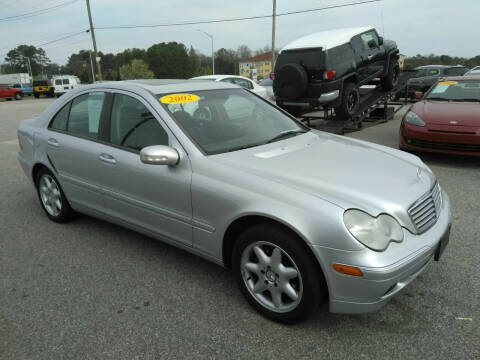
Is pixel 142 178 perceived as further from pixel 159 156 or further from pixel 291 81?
pixel 291 81

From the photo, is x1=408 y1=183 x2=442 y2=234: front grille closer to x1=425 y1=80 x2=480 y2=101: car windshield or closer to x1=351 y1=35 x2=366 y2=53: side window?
x1=425 y1=80 x2=480 y2=101: car windshield

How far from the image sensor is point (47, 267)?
348cm

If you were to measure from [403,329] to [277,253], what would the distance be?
0.92 meters

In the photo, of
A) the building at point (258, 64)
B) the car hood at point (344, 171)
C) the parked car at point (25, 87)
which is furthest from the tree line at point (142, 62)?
the car hood at point (344, 171)

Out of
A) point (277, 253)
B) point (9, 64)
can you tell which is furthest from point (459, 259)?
point (9, 64)

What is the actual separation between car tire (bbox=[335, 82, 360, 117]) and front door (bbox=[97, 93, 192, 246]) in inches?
267

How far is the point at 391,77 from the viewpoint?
11.1 metres

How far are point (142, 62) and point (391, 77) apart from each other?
6654cm

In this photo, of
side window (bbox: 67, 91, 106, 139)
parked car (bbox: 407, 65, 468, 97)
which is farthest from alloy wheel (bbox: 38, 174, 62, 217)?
parked car (bbox: 407, 65, 468, 97)

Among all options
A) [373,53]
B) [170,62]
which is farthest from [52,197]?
[170,62]

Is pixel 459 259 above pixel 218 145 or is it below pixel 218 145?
below

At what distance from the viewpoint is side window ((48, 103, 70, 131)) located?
411 centimetres

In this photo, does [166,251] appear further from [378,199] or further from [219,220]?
[378,199]

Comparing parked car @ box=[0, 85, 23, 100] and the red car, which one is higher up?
the red car
